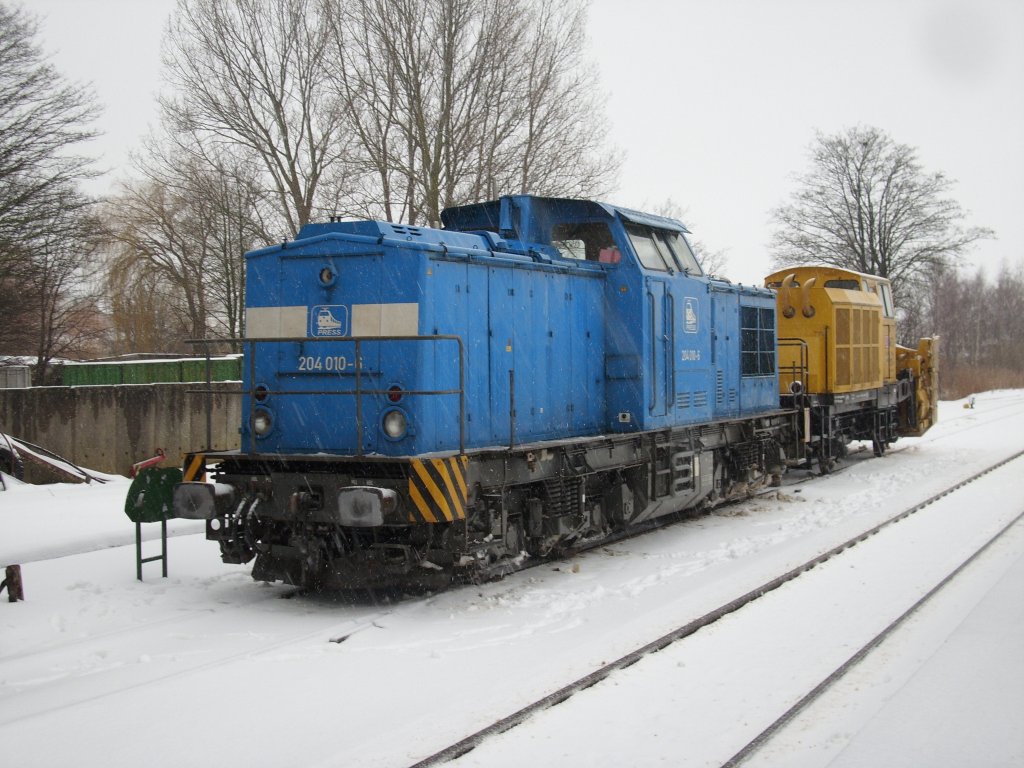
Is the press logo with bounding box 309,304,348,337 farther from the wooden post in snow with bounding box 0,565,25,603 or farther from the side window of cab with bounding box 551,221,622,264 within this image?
the wooden post in snow with bounding box 0,565,25,603

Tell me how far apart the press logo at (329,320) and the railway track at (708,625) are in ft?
11.3

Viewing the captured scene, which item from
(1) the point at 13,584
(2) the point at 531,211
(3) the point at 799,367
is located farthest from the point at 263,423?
(3) the point at 799,367

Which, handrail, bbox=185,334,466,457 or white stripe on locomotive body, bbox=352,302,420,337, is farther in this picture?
white stripe on locomotive body, bbox=352,302,420,337

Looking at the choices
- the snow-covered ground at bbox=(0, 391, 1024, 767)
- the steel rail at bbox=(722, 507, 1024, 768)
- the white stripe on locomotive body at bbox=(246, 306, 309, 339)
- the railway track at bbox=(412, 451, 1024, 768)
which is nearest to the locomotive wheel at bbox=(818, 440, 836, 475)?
the snow-covered ground at bbox=(0, 391, 1024, 767)

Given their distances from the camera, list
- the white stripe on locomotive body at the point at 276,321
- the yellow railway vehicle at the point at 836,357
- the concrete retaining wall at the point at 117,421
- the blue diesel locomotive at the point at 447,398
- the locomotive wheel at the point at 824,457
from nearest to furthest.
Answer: the blue diesel locomotive at the point at 447,398 → the white stripe on locomotive body at the point at 276,321 → the yellow railway vehicle at the point at 836,357 → the locomotive wheel at the point at 824,457 → the concrete retaining wall at the point at 117,421

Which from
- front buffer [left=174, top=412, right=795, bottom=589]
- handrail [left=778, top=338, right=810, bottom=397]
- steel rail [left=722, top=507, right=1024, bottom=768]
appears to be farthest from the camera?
handrail [left=778, top=338, right=810, bottom=397]

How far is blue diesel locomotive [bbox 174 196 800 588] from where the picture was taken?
7043mm

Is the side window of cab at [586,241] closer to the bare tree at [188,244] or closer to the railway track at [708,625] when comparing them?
the railway track at [708,625]

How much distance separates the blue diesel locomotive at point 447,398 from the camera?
23.1ft

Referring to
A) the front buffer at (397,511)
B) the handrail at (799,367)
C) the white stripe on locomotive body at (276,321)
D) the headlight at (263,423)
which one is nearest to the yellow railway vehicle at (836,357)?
the handrail at (799,367)

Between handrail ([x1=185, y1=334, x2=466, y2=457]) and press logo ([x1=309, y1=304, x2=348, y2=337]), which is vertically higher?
press logo ([x1=309, y1=304, x2=348, y2=337])

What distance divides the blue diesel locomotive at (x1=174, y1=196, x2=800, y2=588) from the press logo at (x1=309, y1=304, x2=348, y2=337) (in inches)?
0.6

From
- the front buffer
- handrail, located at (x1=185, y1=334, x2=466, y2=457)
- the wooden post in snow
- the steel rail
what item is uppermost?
handrail, located at (x1=185, y1=334, x2=466, y2=457)

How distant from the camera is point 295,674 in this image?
5.56 m
